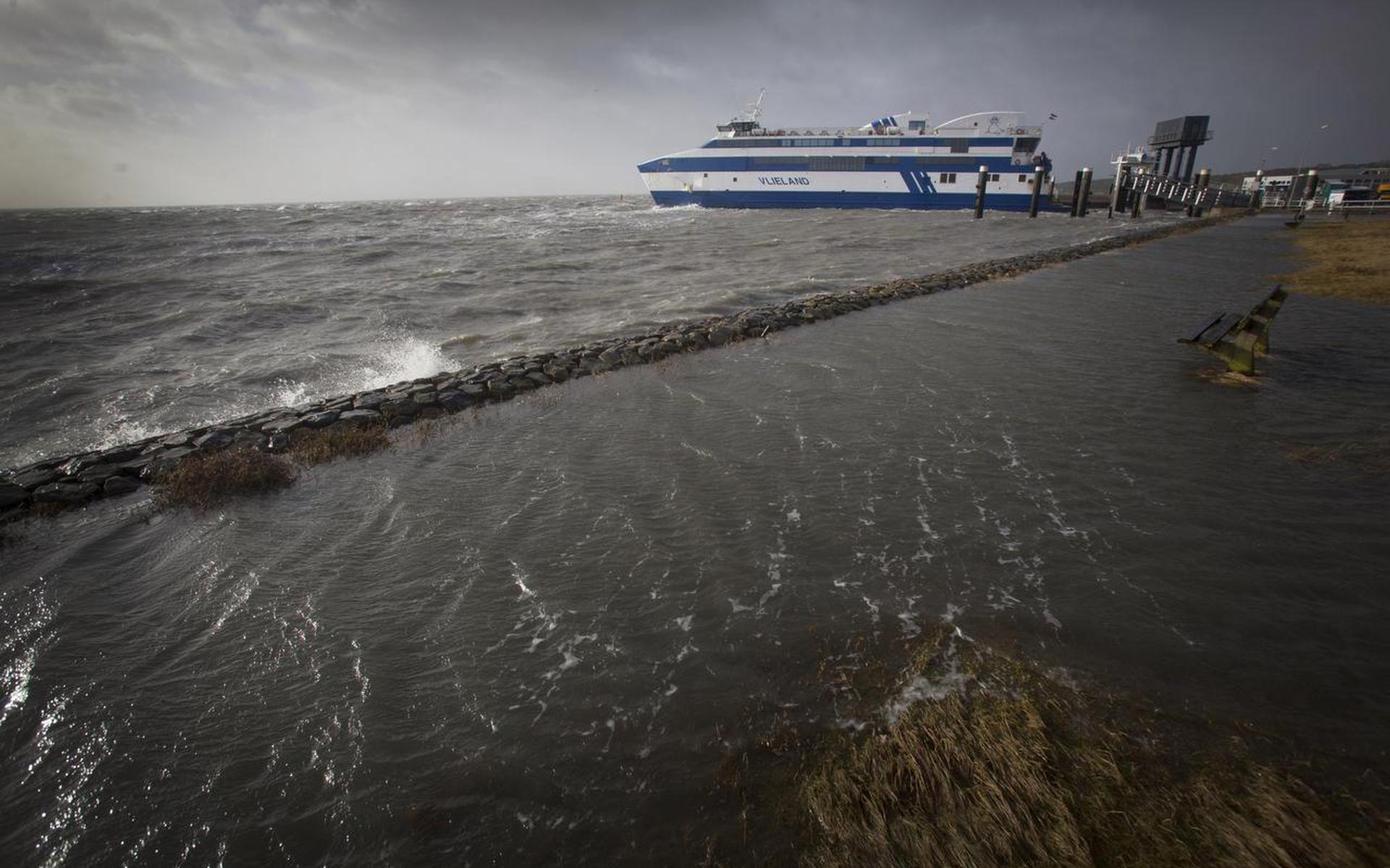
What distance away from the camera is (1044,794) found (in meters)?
3.25

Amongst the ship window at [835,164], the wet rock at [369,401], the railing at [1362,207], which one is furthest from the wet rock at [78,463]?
the railing at [1362,207]

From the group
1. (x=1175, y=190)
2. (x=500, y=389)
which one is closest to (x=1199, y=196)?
(x=1175, y=190)

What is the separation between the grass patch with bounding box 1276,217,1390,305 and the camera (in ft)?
65.4

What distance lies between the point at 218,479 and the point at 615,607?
671 cm

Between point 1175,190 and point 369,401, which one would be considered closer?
point 369,401

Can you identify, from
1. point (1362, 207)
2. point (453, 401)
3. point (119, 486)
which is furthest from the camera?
point (1362, 207)

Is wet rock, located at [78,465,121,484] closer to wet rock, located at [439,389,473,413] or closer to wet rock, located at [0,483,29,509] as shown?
wet rock, located at [0,483,29,509]

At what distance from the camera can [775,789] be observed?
11.6ft

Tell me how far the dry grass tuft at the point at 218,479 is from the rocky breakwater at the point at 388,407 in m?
0.56

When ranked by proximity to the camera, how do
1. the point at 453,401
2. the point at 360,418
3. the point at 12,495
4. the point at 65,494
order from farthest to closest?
1. the point at 453,401
2. the point at 360,418
3. the point at 65,494
4. the point at 12,495

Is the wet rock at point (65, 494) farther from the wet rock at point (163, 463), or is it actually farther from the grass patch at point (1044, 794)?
the grass patch at point (1044, 794)

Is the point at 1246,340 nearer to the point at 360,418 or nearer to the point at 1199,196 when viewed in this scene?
the point at 360,418

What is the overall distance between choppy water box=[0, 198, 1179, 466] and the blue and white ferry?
1026 inches

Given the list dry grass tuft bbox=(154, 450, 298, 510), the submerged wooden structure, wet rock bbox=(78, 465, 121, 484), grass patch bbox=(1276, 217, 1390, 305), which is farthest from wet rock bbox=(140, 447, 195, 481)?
grass patch bbox=(1276, 217, 1390, 305)
